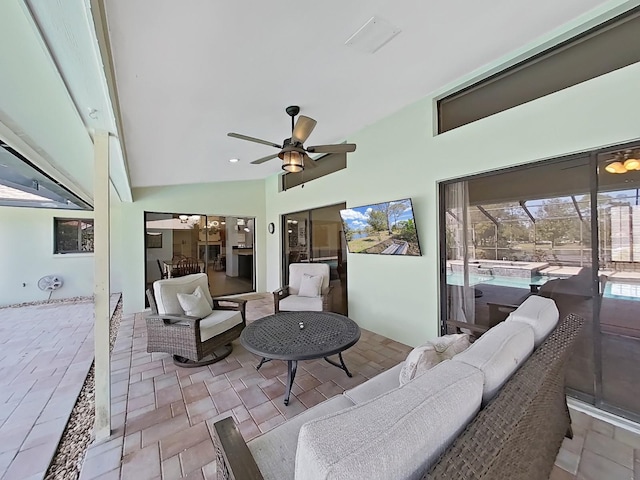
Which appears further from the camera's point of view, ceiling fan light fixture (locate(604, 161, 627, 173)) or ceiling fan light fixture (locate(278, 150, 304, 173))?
ceiling fan light fixture (locate(278, 150, 304, 173))

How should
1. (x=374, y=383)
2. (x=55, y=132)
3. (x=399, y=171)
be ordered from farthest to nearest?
1. (x=399, y=171)
2. (x=55, y=132)
3. (x=374, y=383)

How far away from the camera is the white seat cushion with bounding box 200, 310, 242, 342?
3.04m

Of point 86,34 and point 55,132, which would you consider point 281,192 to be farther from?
point 86,34

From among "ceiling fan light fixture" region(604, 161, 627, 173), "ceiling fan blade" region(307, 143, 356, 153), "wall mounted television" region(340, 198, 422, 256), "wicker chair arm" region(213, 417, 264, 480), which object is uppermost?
"ceiling fan blade" region(307, 143, 356, 153)

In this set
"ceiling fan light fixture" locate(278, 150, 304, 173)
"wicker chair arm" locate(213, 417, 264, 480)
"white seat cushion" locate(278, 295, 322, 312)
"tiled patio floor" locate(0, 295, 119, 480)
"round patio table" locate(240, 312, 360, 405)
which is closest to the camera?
"wicker chair arm" locate(213, 417, 264, 480)

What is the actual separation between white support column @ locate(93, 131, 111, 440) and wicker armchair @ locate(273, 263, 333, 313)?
7.88 feet

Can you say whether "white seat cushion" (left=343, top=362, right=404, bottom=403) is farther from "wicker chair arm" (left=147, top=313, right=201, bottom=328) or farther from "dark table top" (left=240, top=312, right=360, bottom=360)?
"wicker chair arm" (left=147, top=313, right=201, bottom=328)

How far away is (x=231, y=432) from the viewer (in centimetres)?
115

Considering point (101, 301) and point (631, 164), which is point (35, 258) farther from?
point (631, 164)

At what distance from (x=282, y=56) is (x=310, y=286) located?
3307mm

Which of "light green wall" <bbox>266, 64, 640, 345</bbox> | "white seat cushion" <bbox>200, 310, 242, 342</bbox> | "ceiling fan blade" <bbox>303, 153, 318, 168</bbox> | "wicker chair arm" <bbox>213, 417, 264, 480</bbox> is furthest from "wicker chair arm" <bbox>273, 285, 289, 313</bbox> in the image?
"wicker chair arm" <bbox>213, 417, 264, 480</bbox>

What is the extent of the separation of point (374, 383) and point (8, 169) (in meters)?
4.95

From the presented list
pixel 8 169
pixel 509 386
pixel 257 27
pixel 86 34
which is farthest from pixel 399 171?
pixel 8 169

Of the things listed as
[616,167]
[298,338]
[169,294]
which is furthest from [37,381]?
[616,167]
